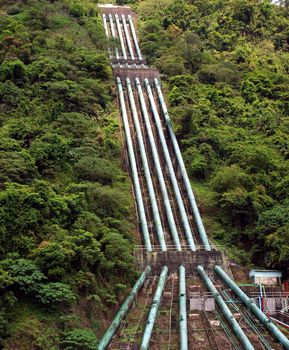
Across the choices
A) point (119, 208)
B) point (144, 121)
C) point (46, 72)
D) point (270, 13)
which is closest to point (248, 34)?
point (270, 13)

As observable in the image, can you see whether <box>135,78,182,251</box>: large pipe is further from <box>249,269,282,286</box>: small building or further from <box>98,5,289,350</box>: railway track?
<box>249,269,282,286</box>: small building

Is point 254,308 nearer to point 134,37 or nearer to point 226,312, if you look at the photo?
point 226,312

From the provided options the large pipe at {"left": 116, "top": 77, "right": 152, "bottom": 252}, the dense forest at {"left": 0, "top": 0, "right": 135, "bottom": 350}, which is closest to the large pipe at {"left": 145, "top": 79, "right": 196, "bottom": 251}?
the large pipe at {"left": 116, "top": 77, "right": 152, "bottom": 252}

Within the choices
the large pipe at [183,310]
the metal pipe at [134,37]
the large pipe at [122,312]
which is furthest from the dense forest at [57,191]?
the metal pipe at [134,37]

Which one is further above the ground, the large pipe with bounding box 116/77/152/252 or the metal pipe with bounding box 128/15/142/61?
the metal pipe with bounding box 128/15/142/61

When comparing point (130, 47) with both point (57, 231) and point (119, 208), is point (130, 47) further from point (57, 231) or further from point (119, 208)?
Result: point (57, 231)

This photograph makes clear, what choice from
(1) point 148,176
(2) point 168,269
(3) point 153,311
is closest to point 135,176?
(1) point 148,176
